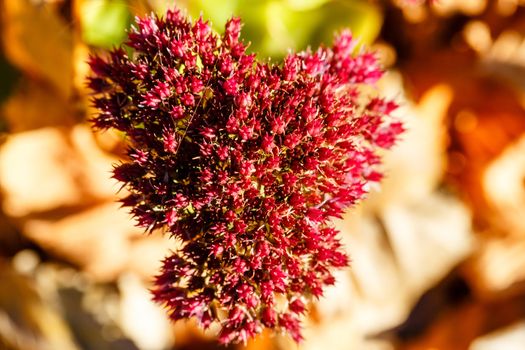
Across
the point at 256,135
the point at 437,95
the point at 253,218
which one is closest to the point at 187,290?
the point at 253,218

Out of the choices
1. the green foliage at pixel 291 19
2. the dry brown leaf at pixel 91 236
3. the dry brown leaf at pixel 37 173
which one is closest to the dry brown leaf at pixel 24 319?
the dry brown leaf at pixel 91 236

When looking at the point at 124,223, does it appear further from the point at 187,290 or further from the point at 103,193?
the point at 187,290

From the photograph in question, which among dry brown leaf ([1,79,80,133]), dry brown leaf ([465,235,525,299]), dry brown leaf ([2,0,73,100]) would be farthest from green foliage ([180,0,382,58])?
dry brown leaf ([465,235,525,299])

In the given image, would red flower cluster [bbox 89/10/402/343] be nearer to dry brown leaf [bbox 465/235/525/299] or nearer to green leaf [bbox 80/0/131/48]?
green leaf [bbox 80/0/131/48]

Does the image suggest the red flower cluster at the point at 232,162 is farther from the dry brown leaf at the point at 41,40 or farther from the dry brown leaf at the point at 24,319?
the dry brown leaf at the point at 24,319

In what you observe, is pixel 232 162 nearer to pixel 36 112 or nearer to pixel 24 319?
pixel 36 112
